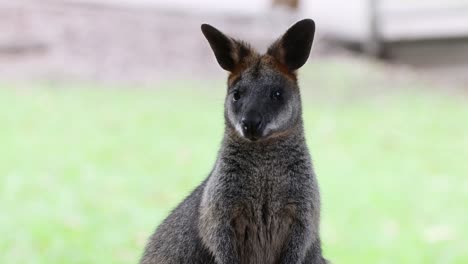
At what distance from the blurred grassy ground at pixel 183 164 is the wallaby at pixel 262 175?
237cm

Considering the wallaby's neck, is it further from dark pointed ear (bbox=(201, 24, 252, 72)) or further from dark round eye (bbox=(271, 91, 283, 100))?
dark pointed ear (bbox=(201, 24, 252, 72))

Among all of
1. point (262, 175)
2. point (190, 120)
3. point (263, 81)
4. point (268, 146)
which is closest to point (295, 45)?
point (263, 81)

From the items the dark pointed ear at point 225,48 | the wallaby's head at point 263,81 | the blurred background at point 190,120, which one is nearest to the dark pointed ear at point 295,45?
the wallaby's head at point 263,81

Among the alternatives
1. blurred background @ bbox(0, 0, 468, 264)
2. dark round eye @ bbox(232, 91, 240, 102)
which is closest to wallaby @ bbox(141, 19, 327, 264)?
dark round eye @ bbox(232, 91, 240, 102)

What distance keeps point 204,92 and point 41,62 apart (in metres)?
2.19

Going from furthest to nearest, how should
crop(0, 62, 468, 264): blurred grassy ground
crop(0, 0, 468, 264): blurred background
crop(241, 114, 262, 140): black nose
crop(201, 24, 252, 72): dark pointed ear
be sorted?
crop(0, 0, 468, 264): blurred background < crop(0, 62, 468, 264): blurred grassy ground < crop(201, 24, 252, 72): dark pointed ear < crop(241, 114, 262, 140): black nose

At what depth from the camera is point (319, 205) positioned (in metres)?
3.59

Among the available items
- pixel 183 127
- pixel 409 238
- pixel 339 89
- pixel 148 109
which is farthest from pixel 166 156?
pixel 339 89

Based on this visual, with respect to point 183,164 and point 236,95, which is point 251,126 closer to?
point 236,95

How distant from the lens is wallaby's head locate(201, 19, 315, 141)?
3320mm

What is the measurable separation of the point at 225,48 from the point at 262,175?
1.57ft

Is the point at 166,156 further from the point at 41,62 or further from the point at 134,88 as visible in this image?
the point at 41,62

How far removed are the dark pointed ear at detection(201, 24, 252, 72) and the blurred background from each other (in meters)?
2.54

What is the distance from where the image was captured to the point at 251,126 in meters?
3.26
